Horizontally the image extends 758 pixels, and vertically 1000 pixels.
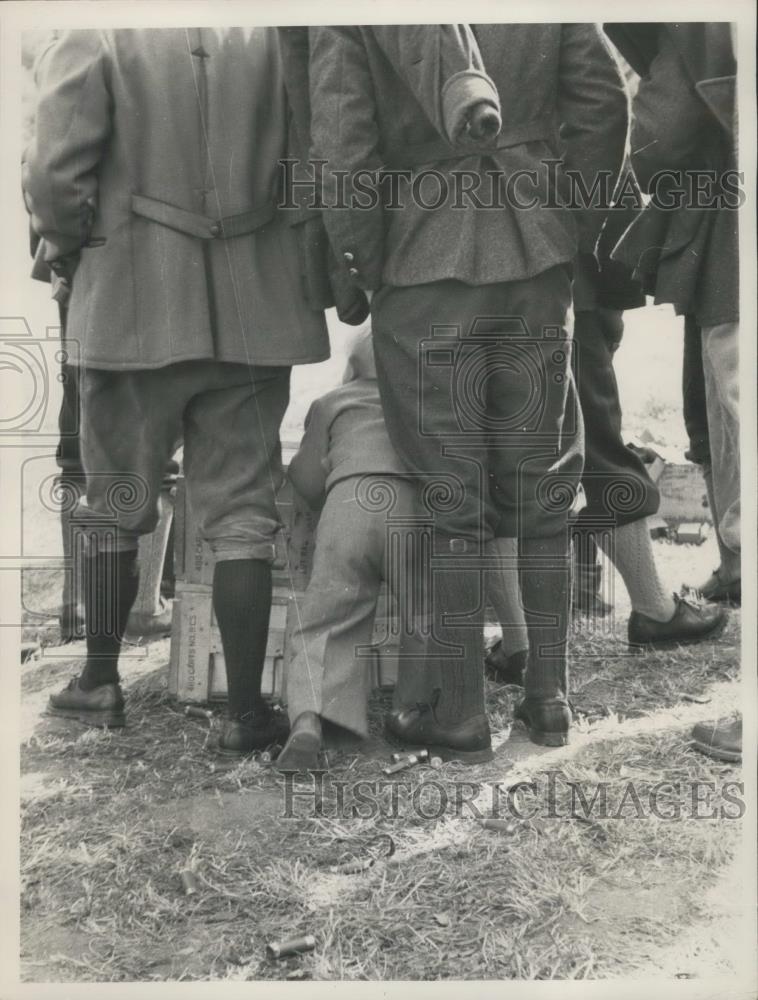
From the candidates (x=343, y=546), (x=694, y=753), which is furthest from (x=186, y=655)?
(x=694, y=753)

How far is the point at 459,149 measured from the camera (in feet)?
8.22

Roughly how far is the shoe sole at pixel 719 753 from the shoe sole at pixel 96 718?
1367mm

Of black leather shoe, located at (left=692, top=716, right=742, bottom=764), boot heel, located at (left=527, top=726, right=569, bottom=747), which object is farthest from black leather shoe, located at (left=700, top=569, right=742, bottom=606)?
boot heel, located at (left=527, top=726, right=569, bottom=747)

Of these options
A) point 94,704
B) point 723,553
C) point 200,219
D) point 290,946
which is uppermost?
point 200,219

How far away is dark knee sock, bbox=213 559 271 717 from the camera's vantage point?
2707 millimetres

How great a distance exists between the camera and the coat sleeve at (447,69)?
244 centimetres

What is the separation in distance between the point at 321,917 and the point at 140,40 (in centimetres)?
198

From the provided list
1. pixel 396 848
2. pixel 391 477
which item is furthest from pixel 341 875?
pixel 391 477

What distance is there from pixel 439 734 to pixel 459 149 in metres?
1.35

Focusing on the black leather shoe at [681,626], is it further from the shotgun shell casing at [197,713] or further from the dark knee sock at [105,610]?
the dark knee sock at [105,610]

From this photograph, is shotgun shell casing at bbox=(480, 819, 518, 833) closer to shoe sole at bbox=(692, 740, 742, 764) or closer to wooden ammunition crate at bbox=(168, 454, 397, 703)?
shoe sole at bbox=(692, 740, 742, 764)

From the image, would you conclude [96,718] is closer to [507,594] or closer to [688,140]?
[507,594]

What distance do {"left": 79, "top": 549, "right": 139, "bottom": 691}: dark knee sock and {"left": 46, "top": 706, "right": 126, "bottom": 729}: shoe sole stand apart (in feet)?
0.20

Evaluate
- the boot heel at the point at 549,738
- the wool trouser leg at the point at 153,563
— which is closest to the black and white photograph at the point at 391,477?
the boot heel at the point at 549,738
